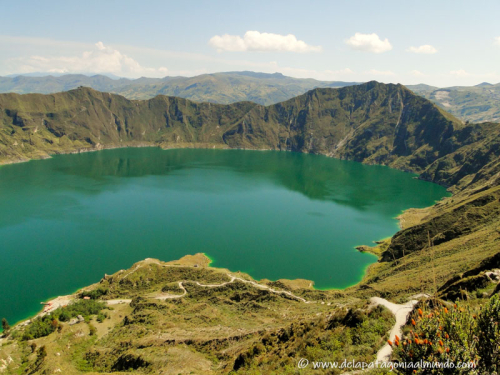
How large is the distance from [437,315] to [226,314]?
45750 mm

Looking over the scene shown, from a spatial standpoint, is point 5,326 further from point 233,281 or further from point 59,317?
point 233,281

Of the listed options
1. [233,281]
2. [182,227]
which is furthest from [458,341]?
[182,227]

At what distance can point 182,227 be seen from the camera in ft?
364

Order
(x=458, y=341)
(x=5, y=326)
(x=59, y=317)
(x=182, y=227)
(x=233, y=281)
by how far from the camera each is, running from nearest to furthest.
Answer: (x=458, y=341), (x=59, y=317), (x=5, y=326), (x=233, y=281), (x=182, y=227)

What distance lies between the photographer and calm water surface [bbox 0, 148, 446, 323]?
79.7 m

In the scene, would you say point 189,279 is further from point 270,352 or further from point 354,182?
point 354,182

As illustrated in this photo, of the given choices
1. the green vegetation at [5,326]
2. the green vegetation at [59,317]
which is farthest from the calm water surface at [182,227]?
the green vegetation at [59,317]

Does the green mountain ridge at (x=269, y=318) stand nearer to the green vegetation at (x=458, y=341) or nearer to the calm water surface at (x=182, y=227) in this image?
the green vegetation at (x=458, y=341)

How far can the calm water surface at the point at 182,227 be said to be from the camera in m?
79.7

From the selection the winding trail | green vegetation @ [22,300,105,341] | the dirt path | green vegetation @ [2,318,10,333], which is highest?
the dirt path

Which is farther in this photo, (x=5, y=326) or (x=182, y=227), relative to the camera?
(x=182, y=227)

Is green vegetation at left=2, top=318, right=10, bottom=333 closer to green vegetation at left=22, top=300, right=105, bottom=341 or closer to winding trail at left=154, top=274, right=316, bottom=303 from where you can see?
green vegetation at left=22, top=300, right=105, bottom=341

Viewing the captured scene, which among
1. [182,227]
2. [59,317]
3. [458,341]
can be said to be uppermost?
[458,341]

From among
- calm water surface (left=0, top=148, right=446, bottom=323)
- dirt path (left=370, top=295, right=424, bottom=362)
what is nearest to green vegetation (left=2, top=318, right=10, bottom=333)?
calm water surface (left=0, top=148, right=446, bottom=323)
